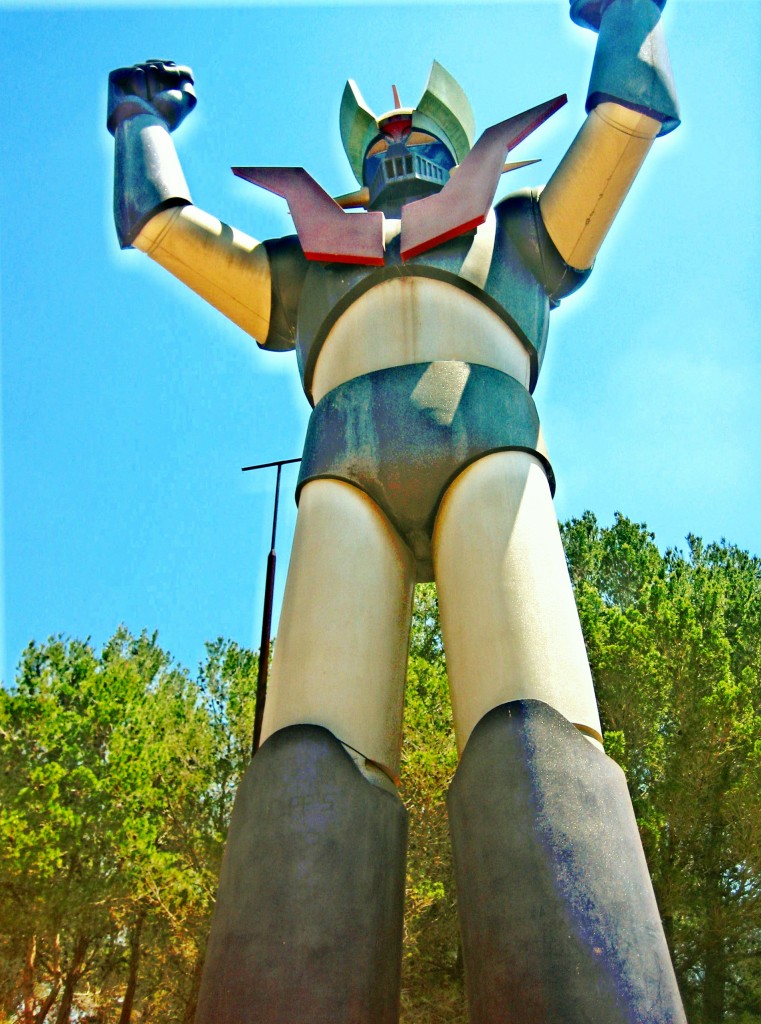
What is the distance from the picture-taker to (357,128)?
4.73 metres

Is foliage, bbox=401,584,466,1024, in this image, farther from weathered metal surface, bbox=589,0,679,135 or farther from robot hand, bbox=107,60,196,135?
weathered metal surface, bbox=589,0,679,135

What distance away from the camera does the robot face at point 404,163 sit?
426cm

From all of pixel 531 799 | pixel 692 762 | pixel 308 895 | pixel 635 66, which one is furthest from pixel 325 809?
pixel 692 762

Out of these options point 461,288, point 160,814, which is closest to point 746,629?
point 160,814

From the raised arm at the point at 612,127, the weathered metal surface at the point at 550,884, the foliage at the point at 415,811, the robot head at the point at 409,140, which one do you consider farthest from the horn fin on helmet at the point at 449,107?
the foliage at the point at 415,811

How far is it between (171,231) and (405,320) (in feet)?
4.11

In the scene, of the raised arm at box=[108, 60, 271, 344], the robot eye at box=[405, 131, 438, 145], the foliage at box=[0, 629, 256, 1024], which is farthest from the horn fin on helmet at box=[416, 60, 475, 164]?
the foliage at box=[0, 629, 256, 1024]

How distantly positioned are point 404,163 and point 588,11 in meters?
1.05

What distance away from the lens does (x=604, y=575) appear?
11750 millimetres

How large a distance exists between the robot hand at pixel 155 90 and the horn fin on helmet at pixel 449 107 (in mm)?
1218

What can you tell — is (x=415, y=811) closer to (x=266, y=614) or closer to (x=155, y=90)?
(x=266, y=614)

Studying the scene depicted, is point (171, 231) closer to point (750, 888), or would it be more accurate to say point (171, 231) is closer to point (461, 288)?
point (461, 288)

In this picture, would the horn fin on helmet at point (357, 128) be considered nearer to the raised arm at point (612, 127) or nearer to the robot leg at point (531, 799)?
the raised arm at point (612, 127)

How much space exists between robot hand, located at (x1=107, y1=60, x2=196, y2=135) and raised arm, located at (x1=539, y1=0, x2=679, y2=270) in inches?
77.2
